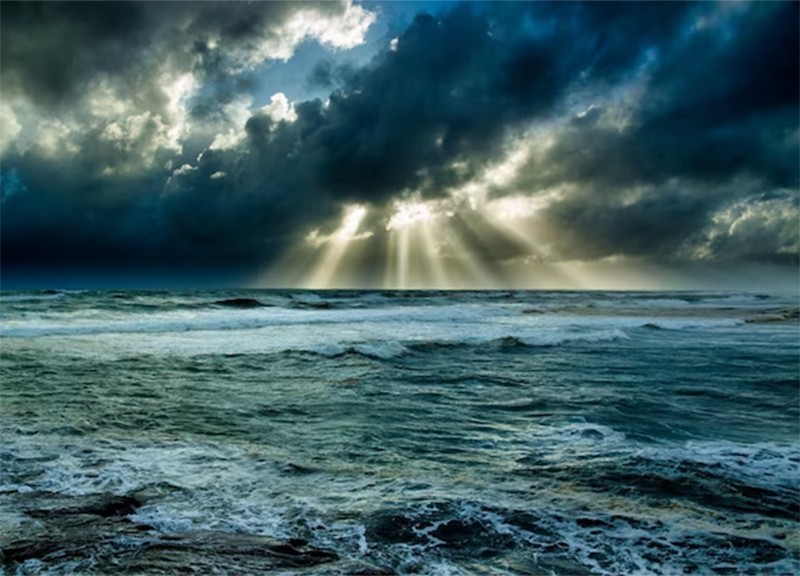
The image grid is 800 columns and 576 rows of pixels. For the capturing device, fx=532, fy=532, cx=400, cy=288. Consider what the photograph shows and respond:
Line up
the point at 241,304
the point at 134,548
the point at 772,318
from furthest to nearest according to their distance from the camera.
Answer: the point at 241,304 → the point at 772,318 → the point at 134,548

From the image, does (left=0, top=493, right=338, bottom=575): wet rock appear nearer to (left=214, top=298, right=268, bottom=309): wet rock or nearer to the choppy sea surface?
the choppy sea surface

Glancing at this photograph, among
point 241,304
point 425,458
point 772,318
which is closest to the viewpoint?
point 425,458

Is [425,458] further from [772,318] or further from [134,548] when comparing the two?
[772,318]

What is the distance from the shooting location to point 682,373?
13.9m

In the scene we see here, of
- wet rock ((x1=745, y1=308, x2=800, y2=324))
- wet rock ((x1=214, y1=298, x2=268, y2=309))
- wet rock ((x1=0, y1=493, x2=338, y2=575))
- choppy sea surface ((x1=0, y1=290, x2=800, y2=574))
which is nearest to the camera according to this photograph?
wet rock ((x1=0, y1=493, x2=338, y2=575))

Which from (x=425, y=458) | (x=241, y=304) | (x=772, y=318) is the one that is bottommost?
(x=425, y=458)

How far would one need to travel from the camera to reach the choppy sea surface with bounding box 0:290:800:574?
14.6 feet

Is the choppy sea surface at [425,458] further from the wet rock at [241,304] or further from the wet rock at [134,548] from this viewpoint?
the wet rock at [241,304]

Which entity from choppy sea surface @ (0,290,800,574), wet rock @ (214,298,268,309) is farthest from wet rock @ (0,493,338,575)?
wet rock @ (214,298,268,309)

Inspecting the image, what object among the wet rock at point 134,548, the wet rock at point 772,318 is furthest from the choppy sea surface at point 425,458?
the wet rock at point 772,318

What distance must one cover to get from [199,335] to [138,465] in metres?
17.6

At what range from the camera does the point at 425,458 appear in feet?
22.5

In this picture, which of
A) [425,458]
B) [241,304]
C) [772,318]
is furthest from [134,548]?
[241,304]

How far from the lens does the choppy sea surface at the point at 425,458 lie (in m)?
4.44
